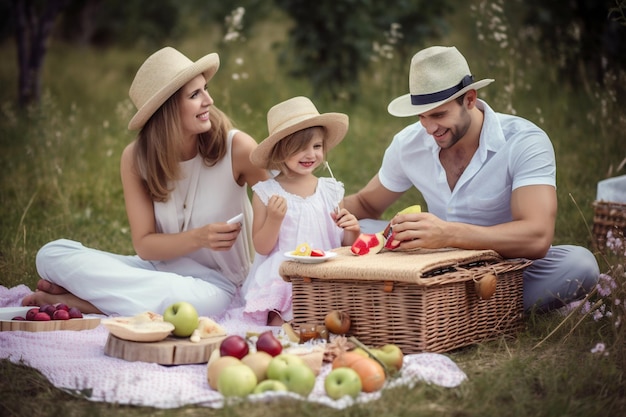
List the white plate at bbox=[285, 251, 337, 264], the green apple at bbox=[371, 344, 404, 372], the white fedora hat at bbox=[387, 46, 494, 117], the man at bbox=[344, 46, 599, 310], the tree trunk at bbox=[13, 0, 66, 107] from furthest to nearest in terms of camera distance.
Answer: the tree trunk at bbox=[13, 0, 66, 107]
the white fedora hat at bbox=[387, 46, 494, 117]
the man at bbox=[344, 46, 599, 310]
the white plate at bbox=[285, 251, 337, 264]
the green apple at bbox=[371, 344, 404, 372]

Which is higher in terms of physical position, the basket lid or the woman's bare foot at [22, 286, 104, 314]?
the basket lid

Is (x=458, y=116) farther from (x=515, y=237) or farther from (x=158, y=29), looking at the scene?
(x=158, y=29)

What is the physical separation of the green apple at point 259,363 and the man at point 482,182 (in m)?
1.01

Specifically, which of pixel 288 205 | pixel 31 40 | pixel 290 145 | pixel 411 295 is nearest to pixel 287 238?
pixel 288 205

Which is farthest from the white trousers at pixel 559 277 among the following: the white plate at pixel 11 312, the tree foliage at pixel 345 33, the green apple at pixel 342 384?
the tree foliage at pixel 345 33

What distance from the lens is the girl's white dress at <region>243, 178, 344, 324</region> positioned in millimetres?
4750

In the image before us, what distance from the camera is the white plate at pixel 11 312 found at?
4.71m

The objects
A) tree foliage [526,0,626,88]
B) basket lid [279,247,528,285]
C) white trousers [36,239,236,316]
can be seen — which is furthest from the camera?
tree foliage [526,0,626,88]

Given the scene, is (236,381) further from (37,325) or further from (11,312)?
(11,312)

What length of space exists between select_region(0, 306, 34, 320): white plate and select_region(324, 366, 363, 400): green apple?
81.0 inches

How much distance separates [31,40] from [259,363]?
25.4 feet

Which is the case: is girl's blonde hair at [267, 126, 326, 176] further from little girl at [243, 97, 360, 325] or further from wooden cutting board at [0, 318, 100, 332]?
wooden cutting board at [0, 318, 100, 332]

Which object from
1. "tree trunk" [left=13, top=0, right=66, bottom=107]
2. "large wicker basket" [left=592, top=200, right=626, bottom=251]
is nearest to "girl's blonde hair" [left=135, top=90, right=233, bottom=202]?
"large wicker basket" [left=592, top=200, right=626, bottom=251]

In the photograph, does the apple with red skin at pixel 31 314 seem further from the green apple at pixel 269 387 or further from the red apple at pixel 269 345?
the green apple at pixel 269 387
